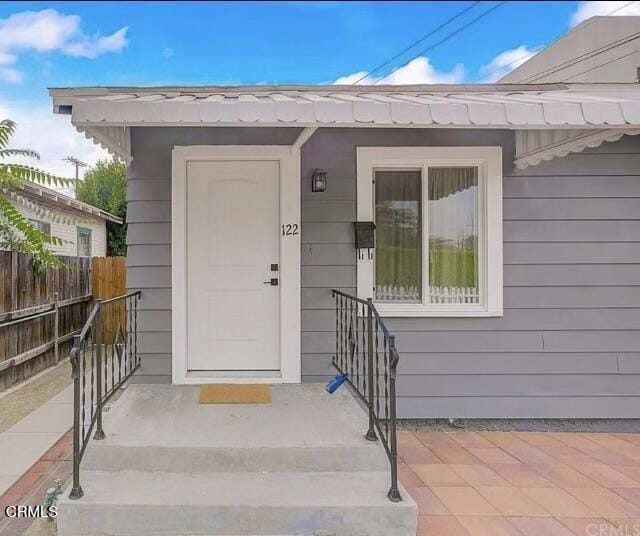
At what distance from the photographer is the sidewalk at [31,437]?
3006 mm

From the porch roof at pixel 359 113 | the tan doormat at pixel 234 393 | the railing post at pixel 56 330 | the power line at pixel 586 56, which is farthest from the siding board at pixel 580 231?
the railing post at pixel 56 330

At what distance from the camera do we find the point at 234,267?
12.7 feet

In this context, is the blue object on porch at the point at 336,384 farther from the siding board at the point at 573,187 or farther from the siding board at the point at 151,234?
the siding board at the point at 573,187

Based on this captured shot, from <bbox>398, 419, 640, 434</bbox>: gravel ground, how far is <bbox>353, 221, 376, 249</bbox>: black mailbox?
1590 millimetres

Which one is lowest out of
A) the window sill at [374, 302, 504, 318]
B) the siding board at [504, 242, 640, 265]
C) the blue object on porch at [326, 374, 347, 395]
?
the blue object on porch at [326, 374, 347, 395]

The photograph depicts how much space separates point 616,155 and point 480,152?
3.95 feet

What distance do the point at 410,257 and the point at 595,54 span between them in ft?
24.8

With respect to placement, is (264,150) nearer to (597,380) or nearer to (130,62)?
(130,62)

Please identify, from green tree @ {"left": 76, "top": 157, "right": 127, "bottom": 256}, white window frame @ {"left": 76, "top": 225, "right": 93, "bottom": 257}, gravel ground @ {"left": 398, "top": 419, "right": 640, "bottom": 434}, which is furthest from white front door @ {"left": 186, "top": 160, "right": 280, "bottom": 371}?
green tree @ {"left": 76, "top": 157, "right": 127, "bottom": 256}

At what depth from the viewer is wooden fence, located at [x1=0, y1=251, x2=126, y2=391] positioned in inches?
202

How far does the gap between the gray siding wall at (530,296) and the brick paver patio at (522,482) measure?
1.11 ft

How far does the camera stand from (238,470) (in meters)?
2.60

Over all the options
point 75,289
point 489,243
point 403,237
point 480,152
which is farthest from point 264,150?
point 75,289

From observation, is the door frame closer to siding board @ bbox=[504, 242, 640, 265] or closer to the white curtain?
the white curtain
